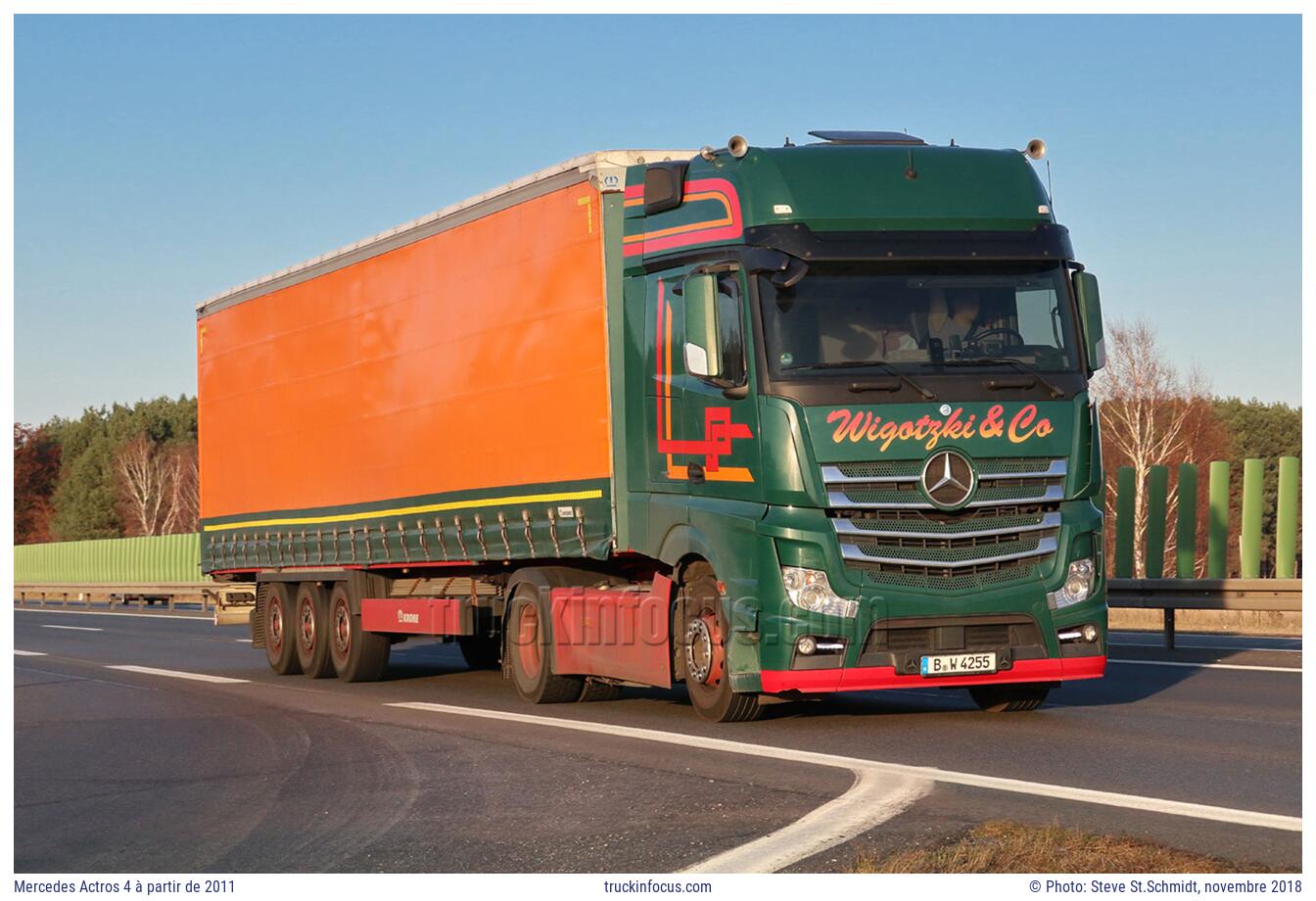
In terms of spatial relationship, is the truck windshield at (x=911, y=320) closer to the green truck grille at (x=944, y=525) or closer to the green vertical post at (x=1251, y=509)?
the green truck grille at (x=944, y=525)

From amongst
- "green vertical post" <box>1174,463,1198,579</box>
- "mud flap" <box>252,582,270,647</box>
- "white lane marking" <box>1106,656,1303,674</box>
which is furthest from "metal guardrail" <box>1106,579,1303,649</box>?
"mud flap" <box>252,582,270,647</box>

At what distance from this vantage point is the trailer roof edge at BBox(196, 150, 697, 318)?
1470 cm

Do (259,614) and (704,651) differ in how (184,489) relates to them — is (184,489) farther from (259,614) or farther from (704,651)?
(704,651)

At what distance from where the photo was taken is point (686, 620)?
45.3ft

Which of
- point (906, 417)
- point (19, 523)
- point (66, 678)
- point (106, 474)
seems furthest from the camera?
point (19, 523)

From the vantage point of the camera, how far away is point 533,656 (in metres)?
16.1

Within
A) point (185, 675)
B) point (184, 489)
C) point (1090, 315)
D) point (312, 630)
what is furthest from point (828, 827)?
point (184, 489)

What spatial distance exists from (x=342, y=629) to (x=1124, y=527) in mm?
9568

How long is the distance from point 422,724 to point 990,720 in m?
4.17

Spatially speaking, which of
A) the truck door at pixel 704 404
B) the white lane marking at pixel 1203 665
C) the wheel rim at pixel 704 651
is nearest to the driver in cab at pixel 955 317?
the truck door at pixel 704 404

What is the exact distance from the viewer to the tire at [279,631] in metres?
21.6

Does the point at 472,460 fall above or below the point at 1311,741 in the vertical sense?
above
